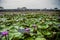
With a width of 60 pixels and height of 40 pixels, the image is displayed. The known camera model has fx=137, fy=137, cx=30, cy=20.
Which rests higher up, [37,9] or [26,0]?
[26,0]

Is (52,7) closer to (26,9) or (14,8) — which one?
(26,9)

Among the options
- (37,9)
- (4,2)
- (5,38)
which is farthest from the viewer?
(4,2)

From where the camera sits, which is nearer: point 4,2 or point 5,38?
point 5,38

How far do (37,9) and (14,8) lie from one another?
24.0 inches

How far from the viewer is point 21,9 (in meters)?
3.53

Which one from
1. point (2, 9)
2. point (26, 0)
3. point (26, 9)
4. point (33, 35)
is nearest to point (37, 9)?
point (26, 9)

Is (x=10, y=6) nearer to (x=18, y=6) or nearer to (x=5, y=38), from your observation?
(x=18, y=6)

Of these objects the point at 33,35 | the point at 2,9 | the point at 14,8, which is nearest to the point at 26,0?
the point at 14,8

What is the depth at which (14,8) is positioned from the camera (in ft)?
11.7

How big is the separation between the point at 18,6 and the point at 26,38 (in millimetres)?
2467

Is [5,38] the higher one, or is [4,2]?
[4,2]

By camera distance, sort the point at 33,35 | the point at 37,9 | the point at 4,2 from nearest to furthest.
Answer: the point at 33,35 → the point at 37,9 → the point at 4,2

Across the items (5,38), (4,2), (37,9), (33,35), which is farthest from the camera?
(4,2)

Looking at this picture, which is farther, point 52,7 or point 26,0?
point 26,0
